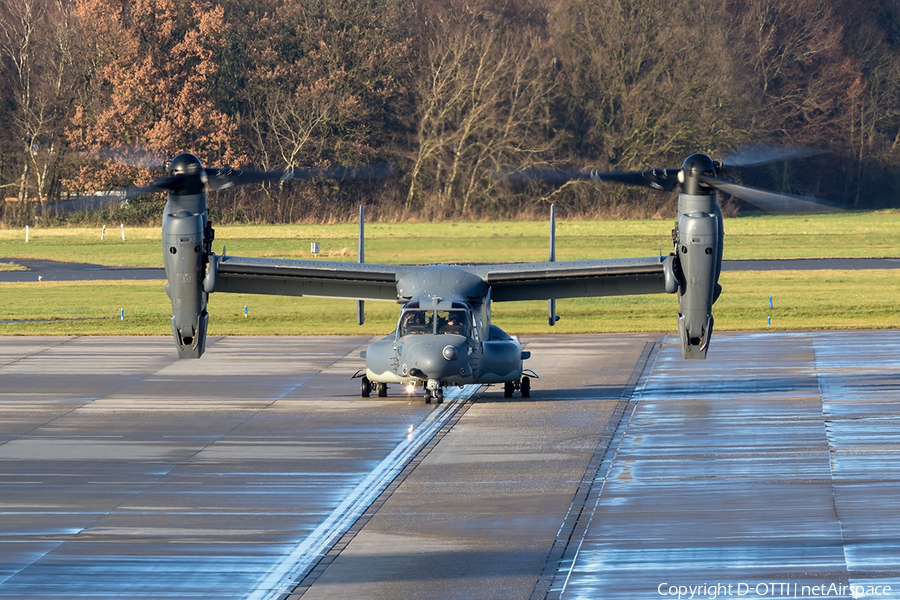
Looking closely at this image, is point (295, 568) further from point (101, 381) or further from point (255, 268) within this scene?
point (101, 381)

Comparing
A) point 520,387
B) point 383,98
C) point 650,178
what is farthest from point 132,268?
→ point 650,178

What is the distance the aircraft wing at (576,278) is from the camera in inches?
1005

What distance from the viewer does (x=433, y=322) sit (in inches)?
1006

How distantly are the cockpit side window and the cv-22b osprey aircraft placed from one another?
0.02 metres

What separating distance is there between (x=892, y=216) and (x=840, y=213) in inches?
223

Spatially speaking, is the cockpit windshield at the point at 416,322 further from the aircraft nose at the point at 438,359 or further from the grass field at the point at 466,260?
the grass field at the point at 466,260

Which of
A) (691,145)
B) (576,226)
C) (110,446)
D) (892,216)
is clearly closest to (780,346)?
(110,446)

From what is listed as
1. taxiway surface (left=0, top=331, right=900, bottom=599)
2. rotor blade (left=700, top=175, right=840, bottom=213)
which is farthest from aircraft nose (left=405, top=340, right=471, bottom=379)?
rotor blade (left=700, top=175, right=840, bottom=213)

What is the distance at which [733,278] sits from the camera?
55312 mm

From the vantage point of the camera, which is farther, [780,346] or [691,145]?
[691,145]

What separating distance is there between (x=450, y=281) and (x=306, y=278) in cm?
302

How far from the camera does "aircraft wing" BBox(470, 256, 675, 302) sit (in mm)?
25531

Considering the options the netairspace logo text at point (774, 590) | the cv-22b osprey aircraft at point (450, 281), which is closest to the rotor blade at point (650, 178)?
the cv-22b osprey aircraft at point (450, 281)

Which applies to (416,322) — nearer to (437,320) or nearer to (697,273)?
(437,320)
